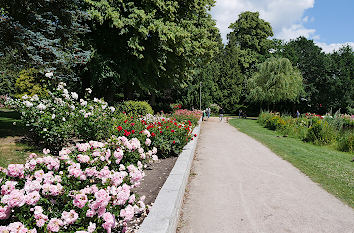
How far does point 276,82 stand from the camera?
28.8 metres

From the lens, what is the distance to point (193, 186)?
518cm

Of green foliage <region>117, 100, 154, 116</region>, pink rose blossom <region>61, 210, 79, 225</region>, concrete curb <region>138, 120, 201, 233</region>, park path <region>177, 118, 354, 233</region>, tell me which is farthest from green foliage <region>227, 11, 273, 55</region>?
pink rose blossom <region>61, 210, 79, 225</region>

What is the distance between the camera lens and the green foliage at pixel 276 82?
1118 inches

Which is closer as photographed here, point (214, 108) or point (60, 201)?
point (60, 201)

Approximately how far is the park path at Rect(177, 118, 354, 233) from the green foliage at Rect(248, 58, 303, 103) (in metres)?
23.6

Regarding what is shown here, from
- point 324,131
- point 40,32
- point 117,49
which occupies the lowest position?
point 324,131

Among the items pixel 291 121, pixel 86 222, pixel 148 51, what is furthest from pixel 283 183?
pixel 291 121

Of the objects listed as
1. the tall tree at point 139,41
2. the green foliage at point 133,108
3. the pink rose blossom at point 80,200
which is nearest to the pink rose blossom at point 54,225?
the pink rose blossom at point 80,200

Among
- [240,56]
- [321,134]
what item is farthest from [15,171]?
[240,56]

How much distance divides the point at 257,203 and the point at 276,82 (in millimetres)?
27373

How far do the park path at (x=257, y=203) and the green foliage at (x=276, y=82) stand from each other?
77.4 ft

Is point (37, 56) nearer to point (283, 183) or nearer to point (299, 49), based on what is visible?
point (283, 183)

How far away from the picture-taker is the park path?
3535 millimetres

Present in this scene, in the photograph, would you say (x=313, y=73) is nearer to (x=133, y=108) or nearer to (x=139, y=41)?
(x=139, y=41)
